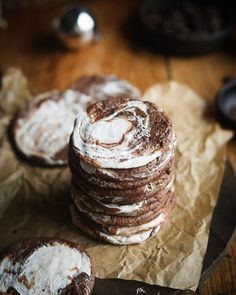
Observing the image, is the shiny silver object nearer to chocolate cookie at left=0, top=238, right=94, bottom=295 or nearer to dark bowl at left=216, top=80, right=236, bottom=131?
dark bowl at left=216, top=80, right=236, bottom=131

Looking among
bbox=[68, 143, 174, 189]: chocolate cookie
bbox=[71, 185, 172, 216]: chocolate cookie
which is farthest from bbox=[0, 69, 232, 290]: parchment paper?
bbox=[68, 143, 174, 189]: chocolate cookie

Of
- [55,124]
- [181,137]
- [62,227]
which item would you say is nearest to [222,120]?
[181,137]

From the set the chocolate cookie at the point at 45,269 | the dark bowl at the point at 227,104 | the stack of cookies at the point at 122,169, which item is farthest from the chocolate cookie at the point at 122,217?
the dark bowl at the point at 227,104

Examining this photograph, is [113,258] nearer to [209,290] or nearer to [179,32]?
[209,290]

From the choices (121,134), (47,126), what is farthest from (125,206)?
(47,126)

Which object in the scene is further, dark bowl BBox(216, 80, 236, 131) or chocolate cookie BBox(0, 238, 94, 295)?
dark bowl BBox(216, 80, 236, 131)
